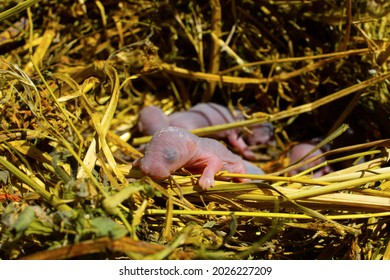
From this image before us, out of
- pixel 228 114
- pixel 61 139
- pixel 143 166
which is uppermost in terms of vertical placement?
pixel 61 139

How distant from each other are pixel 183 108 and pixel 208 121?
266mm

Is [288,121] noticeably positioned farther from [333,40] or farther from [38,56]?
[38,56]

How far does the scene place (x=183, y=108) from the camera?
2.73 m

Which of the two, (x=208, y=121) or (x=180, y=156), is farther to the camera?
(x=208, y=121)

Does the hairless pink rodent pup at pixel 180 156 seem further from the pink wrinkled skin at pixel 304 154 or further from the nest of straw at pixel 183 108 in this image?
the pink wrinkled skin at pixel 304 154

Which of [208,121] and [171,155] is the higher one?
[171,155]

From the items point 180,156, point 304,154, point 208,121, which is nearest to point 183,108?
point 208,121

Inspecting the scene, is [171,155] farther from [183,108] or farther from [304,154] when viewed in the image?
[183,108]

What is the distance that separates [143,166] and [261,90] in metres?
1.04

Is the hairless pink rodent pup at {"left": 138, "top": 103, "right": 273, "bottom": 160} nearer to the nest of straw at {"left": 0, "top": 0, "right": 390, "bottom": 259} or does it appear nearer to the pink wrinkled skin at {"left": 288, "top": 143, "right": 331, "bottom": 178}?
the nest of straw at {"left": 0, "top": 0, "right": 390, "bottom": 259}

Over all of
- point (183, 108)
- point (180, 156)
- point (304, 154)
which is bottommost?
point (304, 154)

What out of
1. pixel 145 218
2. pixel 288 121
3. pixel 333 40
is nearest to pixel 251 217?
pixel 145 218

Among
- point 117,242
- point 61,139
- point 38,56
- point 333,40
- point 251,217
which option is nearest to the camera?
point 117,242

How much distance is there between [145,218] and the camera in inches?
62.4
